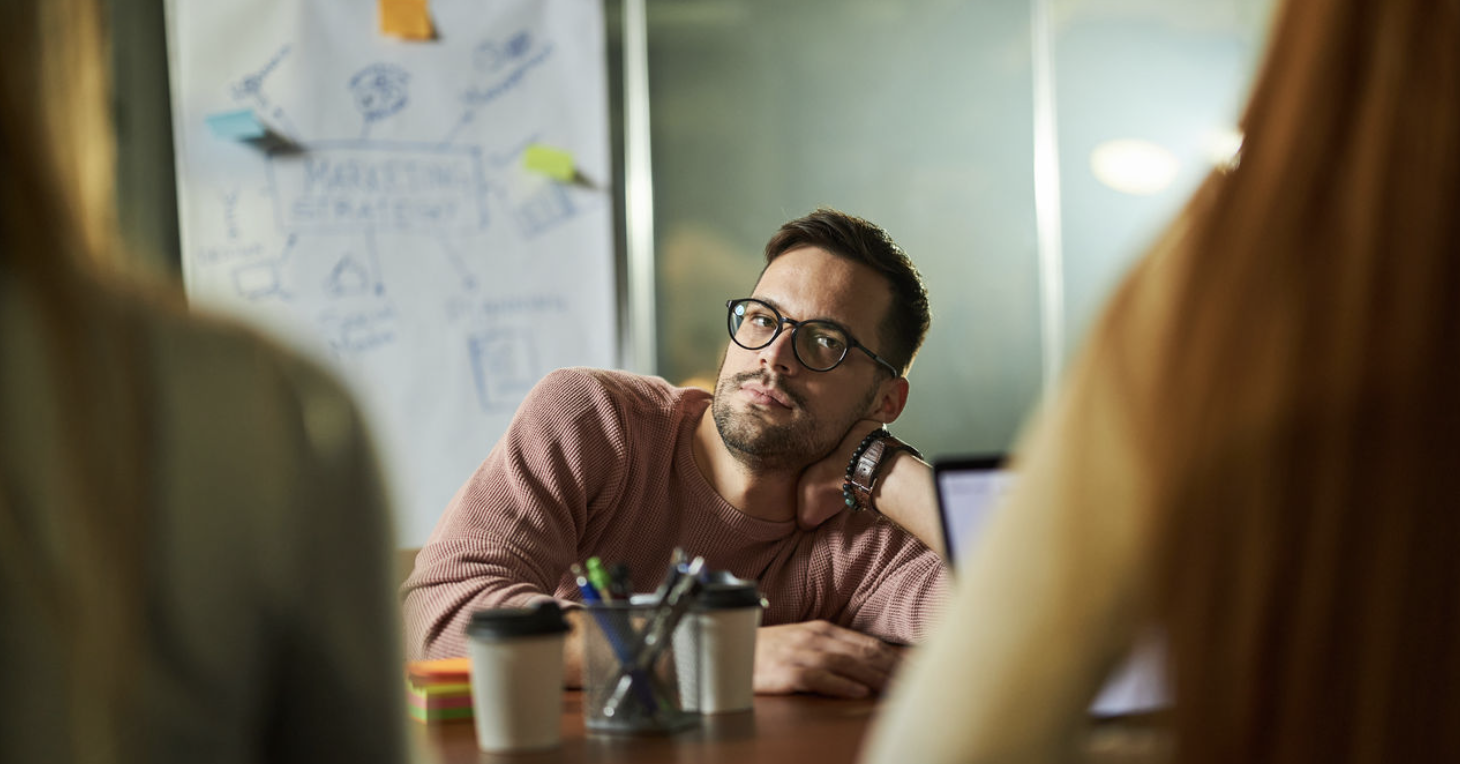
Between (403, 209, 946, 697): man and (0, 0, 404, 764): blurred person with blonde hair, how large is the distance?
1131 millimetres

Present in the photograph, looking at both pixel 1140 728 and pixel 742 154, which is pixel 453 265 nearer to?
pixel 742 154

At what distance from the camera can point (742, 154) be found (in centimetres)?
312

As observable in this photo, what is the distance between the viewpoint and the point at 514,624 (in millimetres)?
1125

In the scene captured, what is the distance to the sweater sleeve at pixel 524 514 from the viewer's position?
1647mm

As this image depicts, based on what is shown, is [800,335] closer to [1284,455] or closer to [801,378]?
[801,378]

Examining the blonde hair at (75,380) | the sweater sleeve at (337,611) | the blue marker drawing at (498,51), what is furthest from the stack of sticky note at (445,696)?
the blue marker drawing at (498,51)

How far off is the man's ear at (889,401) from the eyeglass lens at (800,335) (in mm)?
134

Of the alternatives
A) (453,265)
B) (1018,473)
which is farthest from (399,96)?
(1018,473)

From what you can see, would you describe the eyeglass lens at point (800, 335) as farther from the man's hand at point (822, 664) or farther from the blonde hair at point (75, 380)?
the blonde hair at point (75, 380)

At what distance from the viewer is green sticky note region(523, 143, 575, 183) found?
3.01m

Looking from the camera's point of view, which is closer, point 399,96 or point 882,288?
point 882,288

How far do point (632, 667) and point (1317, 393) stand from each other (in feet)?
2.43

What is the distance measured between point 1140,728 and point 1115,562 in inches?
3.4

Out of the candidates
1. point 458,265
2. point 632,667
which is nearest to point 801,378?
point 632,667
